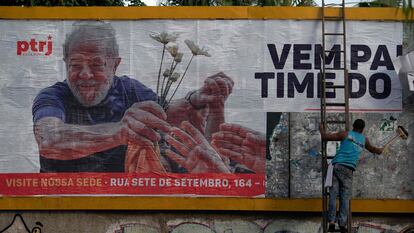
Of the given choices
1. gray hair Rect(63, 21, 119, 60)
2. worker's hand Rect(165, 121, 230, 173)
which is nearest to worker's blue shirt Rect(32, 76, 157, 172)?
gray hair Rect(63, 21, 119, 60)

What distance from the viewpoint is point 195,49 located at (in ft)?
34.4

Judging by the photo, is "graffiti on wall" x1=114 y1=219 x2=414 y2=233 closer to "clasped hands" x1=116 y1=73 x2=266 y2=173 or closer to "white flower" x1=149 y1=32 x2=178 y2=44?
"clasped hands" x1=116 y1=73 x2=266 y2=173

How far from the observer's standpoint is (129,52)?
10484 mm

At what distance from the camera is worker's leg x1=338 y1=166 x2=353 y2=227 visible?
30.6 ft

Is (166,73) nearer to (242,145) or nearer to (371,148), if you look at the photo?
(242,145)

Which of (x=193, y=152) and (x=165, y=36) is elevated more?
(x=165, y=36)

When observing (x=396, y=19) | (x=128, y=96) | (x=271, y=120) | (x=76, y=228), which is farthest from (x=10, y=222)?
(x=396, y=19)

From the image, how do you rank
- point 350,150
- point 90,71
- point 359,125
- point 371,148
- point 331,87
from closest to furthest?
point 350,150 < point 359,125 < point 371,148 < point 331,87 < point 90,71

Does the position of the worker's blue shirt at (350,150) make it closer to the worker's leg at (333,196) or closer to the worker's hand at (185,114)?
the worker's leg at (333,196)

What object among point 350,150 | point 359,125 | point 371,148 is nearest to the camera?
point 350,150

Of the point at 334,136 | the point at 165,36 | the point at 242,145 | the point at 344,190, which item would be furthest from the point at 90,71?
the point at 344,190

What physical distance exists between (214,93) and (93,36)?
6.71 feet

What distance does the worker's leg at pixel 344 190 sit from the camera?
933 cm

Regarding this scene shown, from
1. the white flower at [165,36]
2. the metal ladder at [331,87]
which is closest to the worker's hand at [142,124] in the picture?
the white flower at [165,36]
